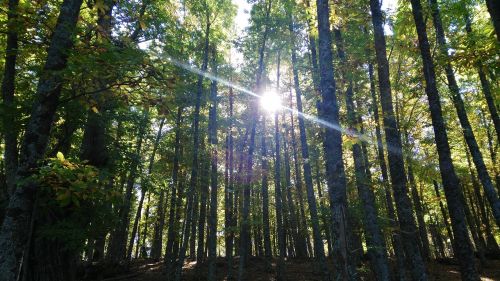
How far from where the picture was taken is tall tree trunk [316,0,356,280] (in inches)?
219

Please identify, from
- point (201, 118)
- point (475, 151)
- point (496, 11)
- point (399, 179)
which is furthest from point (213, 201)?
point (496, 11)

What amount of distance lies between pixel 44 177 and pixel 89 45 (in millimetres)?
2466

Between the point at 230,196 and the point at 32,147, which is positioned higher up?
the point at 230,196

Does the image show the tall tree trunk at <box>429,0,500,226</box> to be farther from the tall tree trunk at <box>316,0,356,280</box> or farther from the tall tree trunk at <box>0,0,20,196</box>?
the tall tree trunk at <box>0,0,20,196</box>

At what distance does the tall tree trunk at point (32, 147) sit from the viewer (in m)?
4.46

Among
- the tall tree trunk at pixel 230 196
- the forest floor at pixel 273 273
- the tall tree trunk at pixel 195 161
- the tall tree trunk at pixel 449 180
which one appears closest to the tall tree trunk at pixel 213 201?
the tall tree trunk at pixel 195 161

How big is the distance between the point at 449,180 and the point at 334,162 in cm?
425

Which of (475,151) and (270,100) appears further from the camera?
(270,100)

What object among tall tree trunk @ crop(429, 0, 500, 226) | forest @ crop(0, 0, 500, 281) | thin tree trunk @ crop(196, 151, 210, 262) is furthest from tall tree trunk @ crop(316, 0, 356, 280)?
thin tree trunk @ crop(196, 151, 210, 262)

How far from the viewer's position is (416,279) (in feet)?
25.0

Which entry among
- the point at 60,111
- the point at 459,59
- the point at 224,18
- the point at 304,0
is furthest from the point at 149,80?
the point at 224,18

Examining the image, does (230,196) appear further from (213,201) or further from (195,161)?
(195,161)

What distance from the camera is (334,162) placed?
6410mm

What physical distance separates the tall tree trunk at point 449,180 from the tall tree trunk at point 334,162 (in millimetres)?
3612
